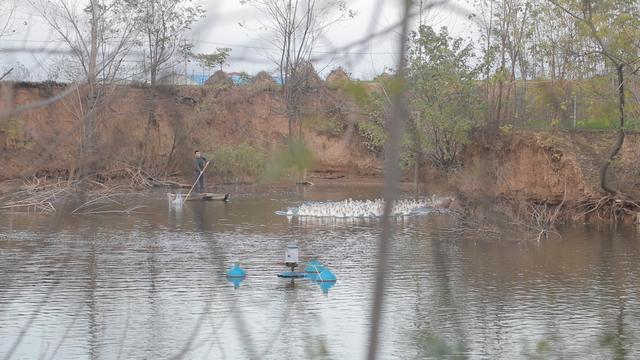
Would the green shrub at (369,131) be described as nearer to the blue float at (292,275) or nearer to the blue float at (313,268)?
the blue float at (313,268)

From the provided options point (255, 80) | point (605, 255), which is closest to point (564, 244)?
point (605, 255)

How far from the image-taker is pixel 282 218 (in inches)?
952

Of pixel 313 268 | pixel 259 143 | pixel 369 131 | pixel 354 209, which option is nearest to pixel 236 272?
pixel 313 268

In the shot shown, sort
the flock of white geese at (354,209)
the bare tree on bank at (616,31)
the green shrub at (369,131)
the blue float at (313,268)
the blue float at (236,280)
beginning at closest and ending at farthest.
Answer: the green shrub at (369,131)
the blue float at (236,280)
the blue float at (313,268)
the bare tree on bank at (616,31)
the flock of white geese at (354,209)

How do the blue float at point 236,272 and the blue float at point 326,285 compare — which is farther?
the blue float at point 236,272

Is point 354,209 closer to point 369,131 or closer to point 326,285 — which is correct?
point 326,285

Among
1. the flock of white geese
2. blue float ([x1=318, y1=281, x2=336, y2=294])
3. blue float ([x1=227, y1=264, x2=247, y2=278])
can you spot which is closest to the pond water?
blue float ([x1=318, y1=281, x2=336, y2=294])

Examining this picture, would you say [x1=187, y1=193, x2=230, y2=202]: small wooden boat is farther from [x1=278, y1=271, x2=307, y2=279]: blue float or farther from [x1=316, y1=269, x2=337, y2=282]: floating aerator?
[x1=316, y1=269, x2=337, y2=282]: floating aerator

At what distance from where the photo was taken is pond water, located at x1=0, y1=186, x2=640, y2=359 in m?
9.68

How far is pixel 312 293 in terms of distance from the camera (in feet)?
43.1

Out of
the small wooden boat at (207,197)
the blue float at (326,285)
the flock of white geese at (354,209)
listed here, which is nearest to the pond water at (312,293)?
the blue float at (326,285)

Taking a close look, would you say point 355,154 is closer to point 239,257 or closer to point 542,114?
point 239,257

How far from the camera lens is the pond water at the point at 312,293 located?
31.8 ft

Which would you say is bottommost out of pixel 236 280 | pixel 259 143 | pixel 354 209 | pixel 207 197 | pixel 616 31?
pixel 236 280
